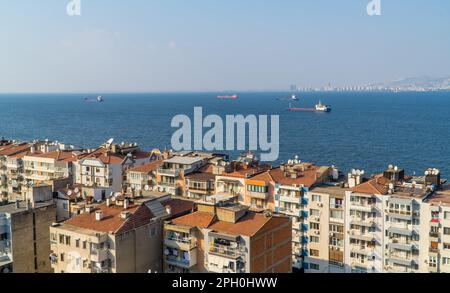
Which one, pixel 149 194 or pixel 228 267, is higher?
pixel 149 194

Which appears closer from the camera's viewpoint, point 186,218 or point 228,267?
point 228,267

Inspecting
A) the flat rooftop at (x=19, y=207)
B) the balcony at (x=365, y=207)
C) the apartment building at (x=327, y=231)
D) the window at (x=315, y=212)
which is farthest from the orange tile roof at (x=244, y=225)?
the flat rooftop at (x=19, y=207)

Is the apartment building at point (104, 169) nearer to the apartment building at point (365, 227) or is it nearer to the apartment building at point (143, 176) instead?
the apartment building at point (143, 176)

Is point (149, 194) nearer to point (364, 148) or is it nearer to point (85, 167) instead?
point (85, 167)

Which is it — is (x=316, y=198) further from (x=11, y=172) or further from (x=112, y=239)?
(x=11, y=172)

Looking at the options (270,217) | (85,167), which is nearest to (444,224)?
(270,217)

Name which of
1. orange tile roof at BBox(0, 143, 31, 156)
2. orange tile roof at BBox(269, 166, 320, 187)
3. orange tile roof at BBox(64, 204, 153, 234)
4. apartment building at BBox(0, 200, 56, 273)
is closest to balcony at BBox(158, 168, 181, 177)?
orange tile roof at BBox(269, 166, 320, 187)
